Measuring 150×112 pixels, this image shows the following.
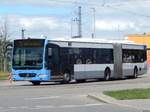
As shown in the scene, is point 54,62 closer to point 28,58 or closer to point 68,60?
point 68,60

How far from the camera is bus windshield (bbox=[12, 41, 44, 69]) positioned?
3625 centimetres

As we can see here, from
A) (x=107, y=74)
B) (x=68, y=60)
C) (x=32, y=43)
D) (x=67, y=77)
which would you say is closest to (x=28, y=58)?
(x=32, y=43)

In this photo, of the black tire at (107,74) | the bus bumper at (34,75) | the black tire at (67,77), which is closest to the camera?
the bus bumper at (34,75)

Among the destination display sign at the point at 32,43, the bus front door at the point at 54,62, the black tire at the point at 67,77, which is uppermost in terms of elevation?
the destination display sign at the point at 32,43

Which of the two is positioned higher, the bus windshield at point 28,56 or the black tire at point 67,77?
the bus windshield at point 28,56

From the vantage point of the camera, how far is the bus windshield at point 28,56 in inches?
1427

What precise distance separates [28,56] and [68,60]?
304 cm

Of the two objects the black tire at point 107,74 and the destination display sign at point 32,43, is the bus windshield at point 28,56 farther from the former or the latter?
the black tire at point 107,74

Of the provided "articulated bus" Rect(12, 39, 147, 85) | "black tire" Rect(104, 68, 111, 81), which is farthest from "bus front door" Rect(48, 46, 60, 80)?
"black tire" Rect(104, 68, 111, 81)

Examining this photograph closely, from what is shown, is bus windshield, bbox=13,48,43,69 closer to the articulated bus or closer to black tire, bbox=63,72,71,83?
the articulated bus

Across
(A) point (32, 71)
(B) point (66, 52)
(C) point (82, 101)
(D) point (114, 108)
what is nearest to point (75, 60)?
(B) point (66, 52)

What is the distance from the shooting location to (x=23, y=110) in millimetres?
18938

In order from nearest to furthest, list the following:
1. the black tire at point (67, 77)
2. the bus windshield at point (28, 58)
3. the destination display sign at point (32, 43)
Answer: the bus windshield at point (28, 58)
the destination display sign at point (32, 43)
the black tire at point (67, 77)

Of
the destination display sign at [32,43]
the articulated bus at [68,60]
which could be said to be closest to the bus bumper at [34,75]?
the articulated bus at [68,60]
